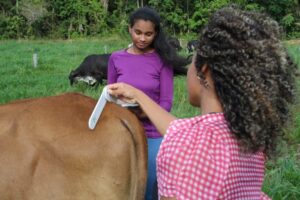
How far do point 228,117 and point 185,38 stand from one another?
89.8ft

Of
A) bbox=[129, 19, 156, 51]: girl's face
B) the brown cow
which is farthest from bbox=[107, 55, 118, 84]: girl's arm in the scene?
the brown cow

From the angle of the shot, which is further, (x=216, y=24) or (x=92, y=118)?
(x=92, y=118)

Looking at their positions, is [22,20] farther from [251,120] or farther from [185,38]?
[251,120]

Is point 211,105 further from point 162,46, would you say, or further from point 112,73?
point 112,73

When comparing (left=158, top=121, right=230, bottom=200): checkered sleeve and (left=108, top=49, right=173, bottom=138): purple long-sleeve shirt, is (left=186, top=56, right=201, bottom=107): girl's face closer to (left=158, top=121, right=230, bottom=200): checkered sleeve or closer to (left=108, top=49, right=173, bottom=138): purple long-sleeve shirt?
(left=158, top=121, right=230, bottom=200): checkered sleeve

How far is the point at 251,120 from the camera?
166 cm

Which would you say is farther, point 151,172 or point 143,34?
point 143,34

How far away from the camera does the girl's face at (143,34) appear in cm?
302

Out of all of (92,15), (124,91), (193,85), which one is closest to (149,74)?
(124,91)

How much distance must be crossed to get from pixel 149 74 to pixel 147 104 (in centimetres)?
87

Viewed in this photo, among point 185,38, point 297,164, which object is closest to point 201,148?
point 297,164

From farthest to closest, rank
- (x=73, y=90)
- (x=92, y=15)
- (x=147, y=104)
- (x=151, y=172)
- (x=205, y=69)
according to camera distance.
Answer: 1. (x=92, y=15)
2. (x=73, y=90)
3. (x=151, y=172)
4. (x=147, y=104)
5. (x=205, y=69)

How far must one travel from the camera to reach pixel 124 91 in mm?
2188

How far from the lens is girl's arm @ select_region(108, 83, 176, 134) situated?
2.06 m
